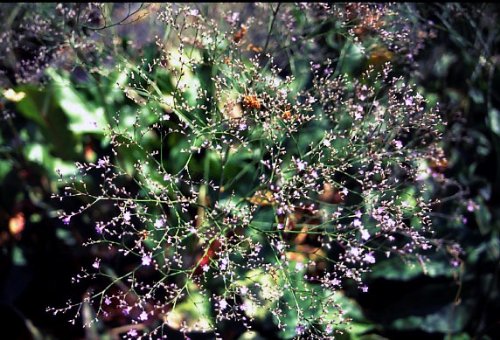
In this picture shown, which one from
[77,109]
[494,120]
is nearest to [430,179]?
[494,120]

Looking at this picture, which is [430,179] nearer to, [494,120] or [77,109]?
[494,120]

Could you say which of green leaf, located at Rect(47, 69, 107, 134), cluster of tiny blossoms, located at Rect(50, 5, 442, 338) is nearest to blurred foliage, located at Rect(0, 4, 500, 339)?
green leaf, located at Rect(47, 69, 107, 134)

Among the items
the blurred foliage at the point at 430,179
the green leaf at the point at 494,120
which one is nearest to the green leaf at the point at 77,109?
the blurred foliage at the point at 430,179

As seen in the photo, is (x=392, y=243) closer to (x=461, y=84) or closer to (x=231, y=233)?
(x=231, y=233)

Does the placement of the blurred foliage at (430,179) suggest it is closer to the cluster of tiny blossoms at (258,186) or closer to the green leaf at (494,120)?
the green leaf at (494,120)

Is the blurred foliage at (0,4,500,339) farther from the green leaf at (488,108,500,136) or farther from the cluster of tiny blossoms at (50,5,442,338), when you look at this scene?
the cluster of tiny blossoms at (50,5,442,338)

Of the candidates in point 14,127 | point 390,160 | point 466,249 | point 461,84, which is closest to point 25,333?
point 14,127
